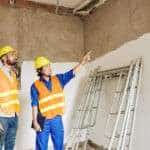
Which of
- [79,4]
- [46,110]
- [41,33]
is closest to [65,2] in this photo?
[79,4]

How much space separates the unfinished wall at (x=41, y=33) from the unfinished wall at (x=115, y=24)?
0.25 metres

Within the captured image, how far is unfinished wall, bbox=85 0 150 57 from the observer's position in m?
4.20

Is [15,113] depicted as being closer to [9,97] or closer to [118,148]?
[9,97]

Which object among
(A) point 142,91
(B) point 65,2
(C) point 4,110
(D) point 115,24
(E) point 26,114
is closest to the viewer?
(C) point 4,110

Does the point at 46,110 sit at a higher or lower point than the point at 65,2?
lower

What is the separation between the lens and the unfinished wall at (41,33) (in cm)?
515

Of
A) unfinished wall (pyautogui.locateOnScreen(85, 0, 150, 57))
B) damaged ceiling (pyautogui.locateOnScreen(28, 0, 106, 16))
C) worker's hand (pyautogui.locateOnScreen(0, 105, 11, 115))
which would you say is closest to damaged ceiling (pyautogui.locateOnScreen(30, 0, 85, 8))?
damaged ceiling (pyautogui.locateOnScreen(28, 0, 106, 16))

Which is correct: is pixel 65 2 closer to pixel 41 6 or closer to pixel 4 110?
pixel 41 6

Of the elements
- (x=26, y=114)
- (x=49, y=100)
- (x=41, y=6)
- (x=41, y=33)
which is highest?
(x=41, y=6)

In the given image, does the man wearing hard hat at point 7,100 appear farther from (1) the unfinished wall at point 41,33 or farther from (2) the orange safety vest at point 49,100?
(1) the unfinished wall at point 41,33

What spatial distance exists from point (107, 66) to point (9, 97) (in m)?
1.64

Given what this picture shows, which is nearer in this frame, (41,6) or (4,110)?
(4,110)

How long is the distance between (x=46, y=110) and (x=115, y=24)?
172cm

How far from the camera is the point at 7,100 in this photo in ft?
12.8
